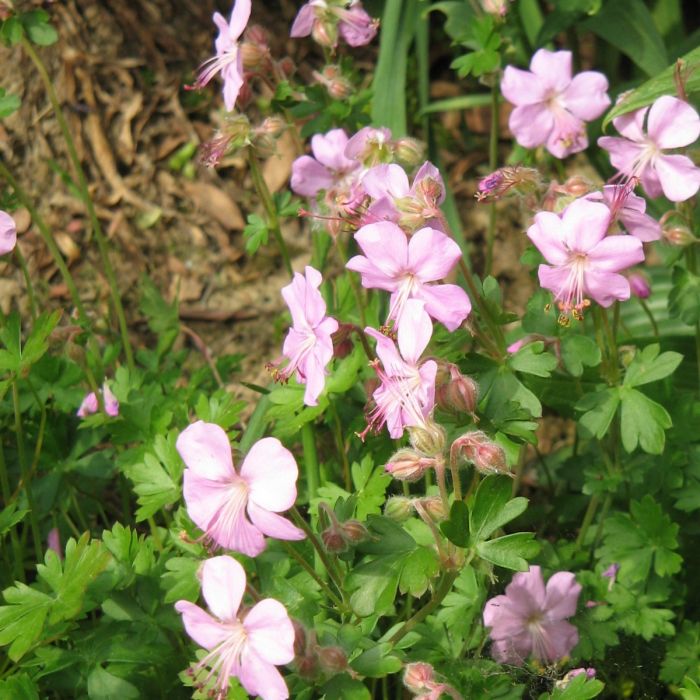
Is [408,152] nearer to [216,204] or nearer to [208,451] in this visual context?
[208,451]

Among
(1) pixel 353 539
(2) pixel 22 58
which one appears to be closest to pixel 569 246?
(1) pixel 353 539

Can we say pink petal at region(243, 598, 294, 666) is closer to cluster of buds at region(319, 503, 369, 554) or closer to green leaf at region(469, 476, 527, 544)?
cluster of buds at region(319, 503, 369, 554)

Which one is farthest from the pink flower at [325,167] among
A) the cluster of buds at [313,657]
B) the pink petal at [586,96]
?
the cluster of buds at [313,657]

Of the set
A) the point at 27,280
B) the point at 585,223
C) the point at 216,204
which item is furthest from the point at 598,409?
the point at 216,204

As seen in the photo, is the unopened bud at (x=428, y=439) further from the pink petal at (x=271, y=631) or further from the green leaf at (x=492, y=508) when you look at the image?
the pink petal at (x=271, y=631)

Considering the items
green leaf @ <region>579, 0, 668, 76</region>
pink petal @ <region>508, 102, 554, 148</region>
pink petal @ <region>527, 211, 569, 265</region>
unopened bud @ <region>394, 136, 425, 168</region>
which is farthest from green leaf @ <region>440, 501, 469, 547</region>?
green leaf @ <region>579, 0, 668, 76</region>
